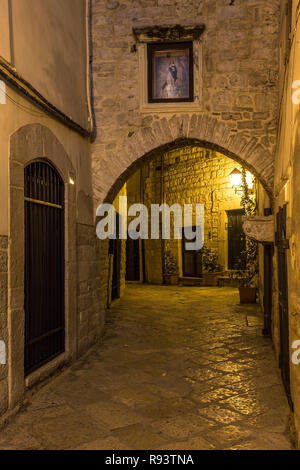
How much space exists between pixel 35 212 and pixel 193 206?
29.9 ft

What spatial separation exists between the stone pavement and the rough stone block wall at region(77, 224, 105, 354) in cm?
25

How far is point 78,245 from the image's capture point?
16.8ft

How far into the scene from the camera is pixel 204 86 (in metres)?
5.83

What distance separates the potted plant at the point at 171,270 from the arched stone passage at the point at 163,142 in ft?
24.0

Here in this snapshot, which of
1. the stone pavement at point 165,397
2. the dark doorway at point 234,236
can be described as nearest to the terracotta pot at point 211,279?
the dark doorway at point 234,236

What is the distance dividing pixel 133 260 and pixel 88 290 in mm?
8427

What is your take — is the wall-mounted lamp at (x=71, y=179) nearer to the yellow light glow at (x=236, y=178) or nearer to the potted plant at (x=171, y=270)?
the yellow light glow at (x=236, y=178)

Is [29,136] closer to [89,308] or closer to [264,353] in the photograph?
[89,308]

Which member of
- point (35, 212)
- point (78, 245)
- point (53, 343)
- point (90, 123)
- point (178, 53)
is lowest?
point (53, 343)

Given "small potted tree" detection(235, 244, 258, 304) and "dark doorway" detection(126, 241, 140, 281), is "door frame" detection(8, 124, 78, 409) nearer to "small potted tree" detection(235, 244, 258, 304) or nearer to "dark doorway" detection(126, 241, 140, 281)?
"small potted tree" detection(235, 244, 258, 304)

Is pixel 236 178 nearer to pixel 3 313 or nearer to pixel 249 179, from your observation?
pixel 249 179

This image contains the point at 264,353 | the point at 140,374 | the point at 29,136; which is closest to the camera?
the point at 29,136
